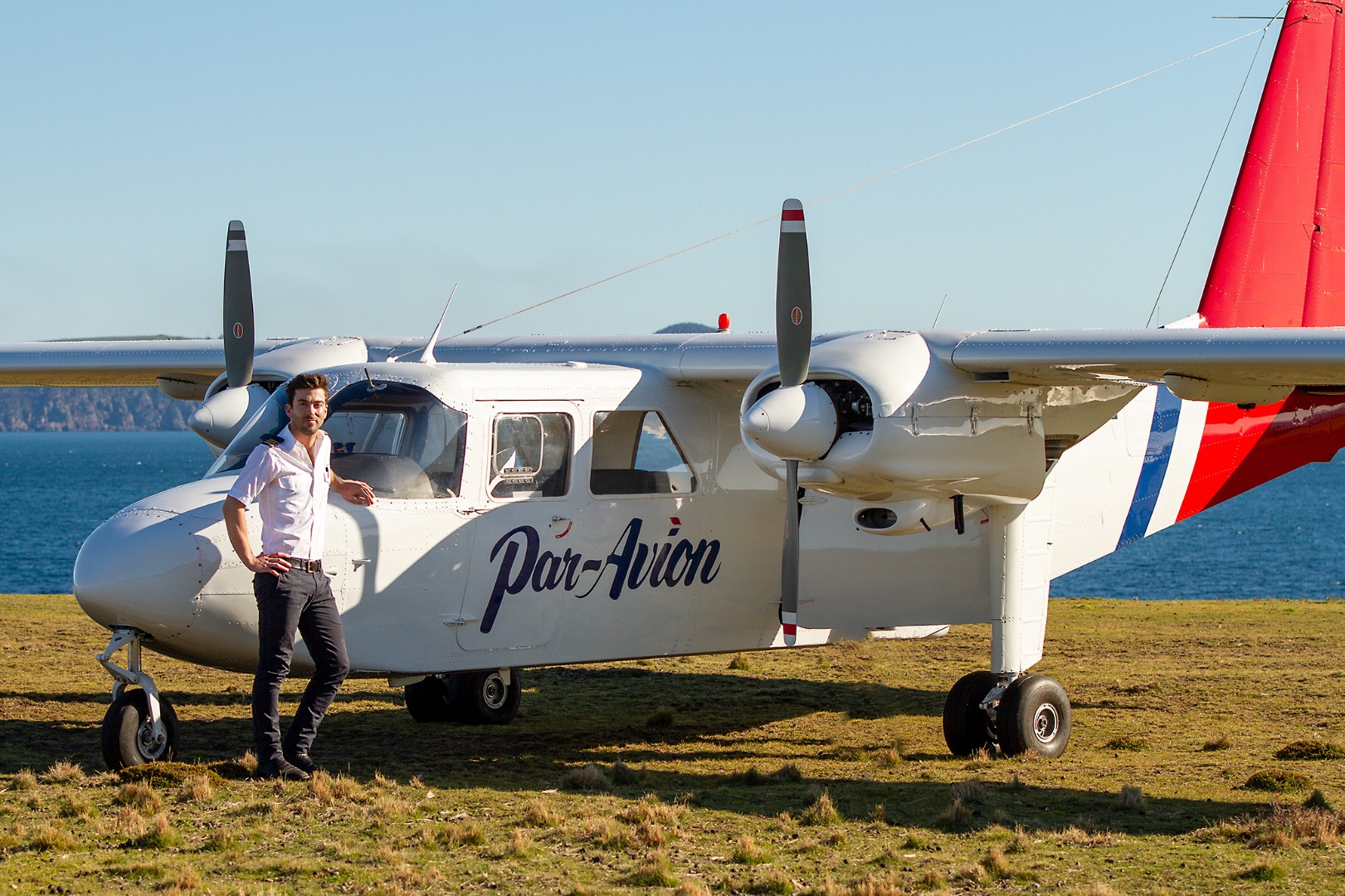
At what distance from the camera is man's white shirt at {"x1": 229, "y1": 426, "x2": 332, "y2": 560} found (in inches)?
315

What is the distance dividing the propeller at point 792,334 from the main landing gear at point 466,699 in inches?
105

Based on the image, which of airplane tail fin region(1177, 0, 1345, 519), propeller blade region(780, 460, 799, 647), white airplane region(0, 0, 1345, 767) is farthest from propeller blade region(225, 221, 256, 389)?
airplane tail fin region(1177, 0, 1345, 519)

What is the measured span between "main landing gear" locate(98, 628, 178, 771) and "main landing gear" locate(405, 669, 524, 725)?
3.00 meters

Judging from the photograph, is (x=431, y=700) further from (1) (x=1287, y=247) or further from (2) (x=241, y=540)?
(1) (x=1287, y=247)

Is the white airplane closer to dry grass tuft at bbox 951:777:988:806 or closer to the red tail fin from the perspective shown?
dry grass tuft at bbox 951:777:988:806

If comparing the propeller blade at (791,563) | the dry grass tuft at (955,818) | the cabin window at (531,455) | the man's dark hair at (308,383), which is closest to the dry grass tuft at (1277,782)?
the dry grass tuft at (955,818)

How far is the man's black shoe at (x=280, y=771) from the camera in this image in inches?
325

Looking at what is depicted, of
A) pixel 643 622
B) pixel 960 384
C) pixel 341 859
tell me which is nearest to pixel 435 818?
pixel 341 859

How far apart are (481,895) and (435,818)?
1478 millimetres

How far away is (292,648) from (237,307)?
12.3 feet

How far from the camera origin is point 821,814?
7941mm

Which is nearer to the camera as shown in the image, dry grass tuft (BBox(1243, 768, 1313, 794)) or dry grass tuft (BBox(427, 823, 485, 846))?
dry grass tuft (BBox(427, 823, 485, 846))

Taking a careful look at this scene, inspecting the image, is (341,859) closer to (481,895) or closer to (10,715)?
(481,895)

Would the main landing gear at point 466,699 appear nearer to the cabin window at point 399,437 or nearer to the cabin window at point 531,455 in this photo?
the cabin window at point 531,455
